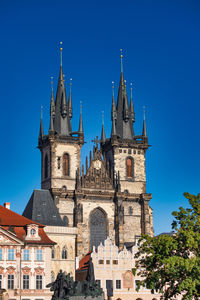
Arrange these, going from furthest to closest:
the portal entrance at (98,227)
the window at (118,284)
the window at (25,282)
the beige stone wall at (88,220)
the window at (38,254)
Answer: the portal entrance at (98,227) → the beige stone wall at (88,220) → the window at (118,284) → the window at (38,254) → the window at (25,282)

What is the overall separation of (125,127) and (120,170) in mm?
7748

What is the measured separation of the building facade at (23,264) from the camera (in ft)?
187

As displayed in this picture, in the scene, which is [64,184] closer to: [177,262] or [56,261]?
[56,261]

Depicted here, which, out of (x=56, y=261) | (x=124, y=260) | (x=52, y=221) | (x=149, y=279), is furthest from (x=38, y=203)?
(x=149, y=279)

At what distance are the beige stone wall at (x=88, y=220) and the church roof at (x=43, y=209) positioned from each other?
14.4 ft

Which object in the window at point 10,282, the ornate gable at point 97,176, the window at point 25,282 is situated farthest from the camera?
the ornate gable at point 97,176

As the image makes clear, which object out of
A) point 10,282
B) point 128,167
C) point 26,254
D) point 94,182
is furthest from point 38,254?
point 128,167

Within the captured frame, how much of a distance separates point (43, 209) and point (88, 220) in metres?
7.92

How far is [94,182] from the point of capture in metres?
84.9

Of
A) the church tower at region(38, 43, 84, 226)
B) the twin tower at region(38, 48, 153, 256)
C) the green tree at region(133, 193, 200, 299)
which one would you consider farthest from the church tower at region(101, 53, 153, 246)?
the green tree at region(133, 193, 200, 299)

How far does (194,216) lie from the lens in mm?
42312

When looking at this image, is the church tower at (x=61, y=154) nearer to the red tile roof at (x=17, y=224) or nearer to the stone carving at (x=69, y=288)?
the red tile roof at (x=17, y=224)

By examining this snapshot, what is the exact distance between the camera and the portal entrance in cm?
8169

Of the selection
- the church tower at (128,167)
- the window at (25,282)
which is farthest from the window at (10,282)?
the church tower at (128,167)
